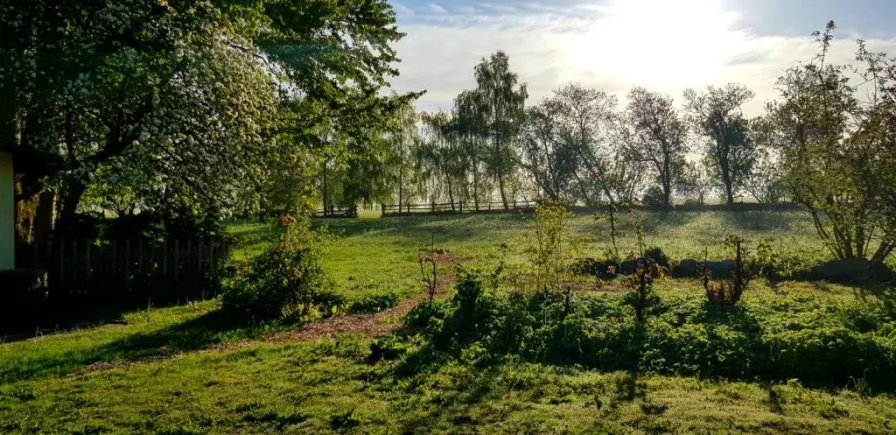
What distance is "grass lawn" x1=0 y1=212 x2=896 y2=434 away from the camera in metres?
5.82

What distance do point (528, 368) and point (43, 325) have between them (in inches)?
423

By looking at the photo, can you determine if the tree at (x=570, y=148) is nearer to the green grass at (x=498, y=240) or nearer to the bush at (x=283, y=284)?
the green grass at (x=498, y=240)

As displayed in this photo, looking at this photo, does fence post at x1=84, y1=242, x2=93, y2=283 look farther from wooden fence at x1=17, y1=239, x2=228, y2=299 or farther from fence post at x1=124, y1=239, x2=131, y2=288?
fence post at x1=124, y1=239, x2=131, y2=288

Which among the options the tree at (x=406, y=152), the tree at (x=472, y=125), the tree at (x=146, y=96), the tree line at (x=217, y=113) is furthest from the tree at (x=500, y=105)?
the tree at (x=146, y=96)

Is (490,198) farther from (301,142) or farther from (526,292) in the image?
(526,292)

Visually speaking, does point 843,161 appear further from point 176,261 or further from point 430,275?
point 176,261

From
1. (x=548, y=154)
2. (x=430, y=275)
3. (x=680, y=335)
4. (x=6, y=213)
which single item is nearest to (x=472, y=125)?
(x=548, y=154)

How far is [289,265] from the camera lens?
12.4 metres

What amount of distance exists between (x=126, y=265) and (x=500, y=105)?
170 feet

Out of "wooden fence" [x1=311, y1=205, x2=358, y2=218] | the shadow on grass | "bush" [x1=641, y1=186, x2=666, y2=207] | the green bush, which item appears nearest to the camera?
the green bush

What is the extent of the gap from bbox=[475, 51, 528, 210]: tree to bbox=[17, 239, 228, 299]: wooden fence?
4723cm

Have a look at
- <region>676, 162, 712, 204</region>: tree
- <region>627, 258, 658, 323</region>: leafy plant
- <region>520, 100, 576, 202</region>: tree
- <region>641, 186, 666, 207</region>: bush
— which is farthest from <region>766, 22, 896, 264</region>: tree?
<region>676, 162, 712, 204</region>: tree

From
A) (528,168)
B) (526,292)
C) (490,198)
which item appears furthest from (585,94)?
(526,292)

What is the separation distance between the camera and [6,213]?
12.5 m
